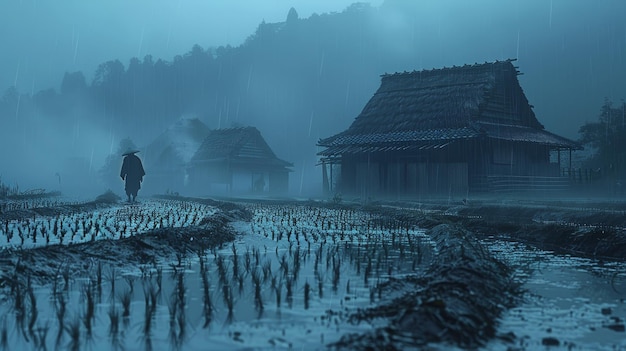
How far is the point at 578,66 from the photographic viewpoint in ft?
205

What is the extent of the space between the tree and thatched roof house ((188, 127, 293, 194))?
2125 cm

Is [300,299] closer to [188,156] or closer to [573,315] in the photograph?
[573,315]

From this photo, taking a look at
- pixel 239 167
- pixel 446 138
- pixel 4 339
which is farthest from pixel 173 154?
pixel 4 339

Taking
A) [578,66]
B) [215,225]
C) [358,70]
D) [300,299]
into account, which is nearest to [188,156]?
[358,70]

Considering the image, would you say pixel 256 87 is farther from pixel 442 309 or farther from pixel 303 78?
pixel 442 309

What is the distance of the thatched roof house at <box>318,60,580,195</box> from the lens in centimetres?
2597

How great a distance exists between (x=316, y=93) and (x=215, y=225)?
56104mm

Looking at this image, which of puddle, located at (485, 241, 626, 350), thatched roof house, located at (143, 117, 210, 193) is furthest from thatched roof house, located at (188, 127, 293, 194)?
puddle, located at (485, 241, 626, 350)

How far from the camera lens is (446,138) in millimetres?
24719

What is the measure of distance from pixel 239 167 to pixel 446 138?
21.5 metres

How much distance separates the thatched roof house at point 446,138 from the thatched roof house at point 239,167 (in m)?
12.6

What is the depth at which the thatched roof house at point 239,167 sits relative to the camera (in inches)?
1690

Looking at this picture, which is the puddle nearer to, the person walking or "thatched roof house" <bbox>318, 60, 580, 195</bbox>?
the person walking

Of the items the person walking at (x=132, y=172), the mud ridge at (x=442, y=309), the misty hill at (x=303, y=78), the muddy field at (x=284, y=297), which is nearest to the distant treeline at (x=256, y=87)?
the misty hill at (x=303, y=78)
